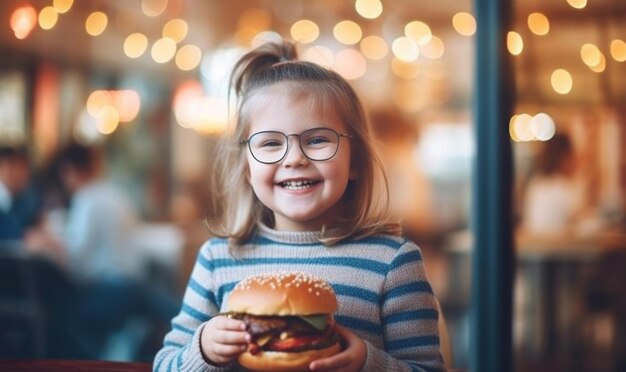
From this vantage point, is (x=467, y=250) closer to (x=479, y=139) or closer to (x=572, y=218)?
(x=572, y=218)

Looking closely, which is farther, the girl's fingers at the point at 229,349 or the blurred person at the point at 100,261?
the blurred person at the point at 100,261

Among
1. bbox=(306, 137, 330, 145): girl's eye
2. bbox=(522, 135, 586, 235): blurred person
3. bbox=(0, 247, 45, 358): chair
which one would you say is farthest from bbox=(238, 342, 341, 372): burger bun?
bbox=(522, 135, 586, 235): blurred person

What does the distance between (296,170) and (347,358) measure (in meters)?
0.35

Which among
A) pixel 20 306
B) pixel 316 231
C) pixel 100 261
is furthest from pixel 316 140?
pixel 100 261

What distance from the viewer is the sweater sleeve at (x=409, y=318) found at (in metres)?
1.42

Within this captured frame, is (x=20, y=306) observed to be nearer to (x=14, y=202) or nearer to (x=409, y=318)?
(x=14, y=202)

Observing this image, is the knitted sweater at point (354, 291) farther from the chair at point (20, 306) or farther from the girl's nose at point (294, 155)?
the chair at point (20, 306)

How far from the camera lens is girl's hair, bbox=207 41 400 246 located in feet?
4.97

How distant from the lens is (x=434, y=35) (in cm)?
1007

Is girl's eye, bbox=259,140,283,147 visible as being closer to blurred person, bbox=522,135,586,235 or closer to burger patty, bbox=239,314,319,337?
burger patty, bbox=239,314,319,337

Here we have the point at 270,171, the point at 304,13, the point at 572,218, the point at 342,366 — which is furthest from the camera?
the point at 304,13

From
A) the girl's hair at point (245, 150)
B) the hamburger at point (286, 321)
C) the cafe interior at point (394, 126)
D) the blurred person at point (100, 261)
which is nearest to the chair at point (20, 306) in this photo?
the cafe interior at point (394, 126)

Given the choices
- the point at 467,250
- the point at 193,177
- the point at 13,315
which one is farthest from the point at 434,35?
the point at 13,315

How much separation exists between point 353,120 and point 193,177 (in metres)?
7.95
